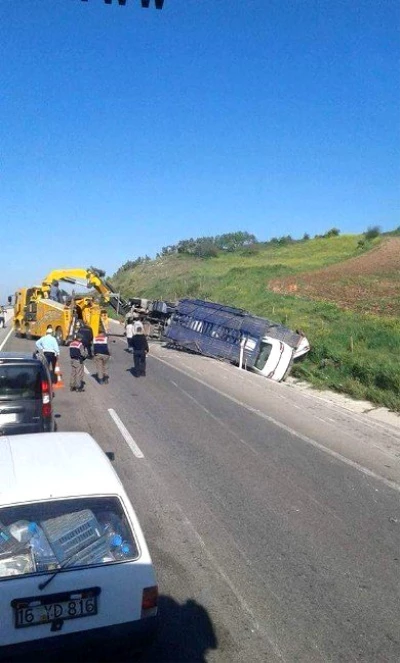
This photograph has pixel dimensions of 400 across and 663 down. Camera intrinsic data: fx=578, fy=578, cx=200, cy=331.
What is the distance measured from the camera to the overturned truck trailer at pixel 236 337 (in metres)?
19.3

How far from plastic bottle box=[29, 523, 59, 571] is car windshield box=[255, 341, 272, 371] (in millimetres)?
16207

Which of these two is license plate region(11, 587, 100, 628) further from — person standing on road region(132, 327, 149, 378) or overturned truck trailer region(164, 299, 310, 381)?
overturned truck trailer region(164, 299, 310, 381)

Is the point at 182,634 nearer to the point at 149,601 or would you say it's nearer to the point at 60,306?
the point at 149,601

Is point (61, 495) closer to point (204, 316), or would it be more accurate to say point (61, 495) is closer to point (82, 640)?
point (82, 640)

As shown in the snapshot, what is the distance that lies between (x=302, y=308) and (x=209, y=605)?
23.9 meters

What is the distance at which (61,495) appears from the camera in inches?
153

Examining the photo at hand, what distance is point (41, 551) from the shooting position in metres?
3.67

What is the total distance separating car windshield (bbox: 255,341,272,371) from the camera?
64.8 ft

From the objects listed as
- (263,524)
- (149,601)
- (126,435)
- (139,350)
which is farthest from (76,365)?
(149,601)

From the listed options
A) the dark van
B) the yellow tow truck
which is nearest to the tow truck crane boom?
the yellow tow truck

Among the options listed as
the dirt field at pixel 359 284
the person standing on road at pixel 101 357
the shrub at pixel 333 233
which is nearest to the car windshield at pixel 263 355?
the person standing on road at pixel 101 357

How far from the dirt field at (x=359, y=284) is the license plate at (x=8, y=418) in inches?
756

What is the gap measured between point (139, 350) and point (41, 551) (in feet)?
45.1

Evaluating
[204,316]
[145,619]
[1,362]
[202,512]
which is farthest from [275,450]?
[204,316]
